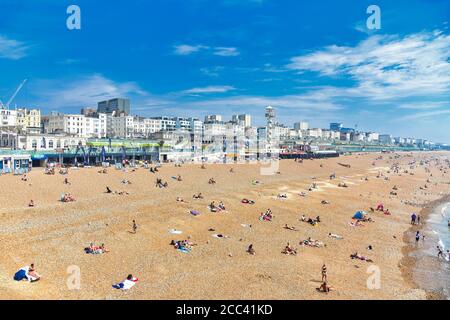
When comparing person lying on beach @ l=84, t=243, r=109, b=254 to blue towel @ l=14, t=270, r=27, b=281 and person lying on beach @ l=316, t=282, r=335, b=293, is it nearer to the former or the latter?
blue towel @ l=14, t=270, r=27, b=281

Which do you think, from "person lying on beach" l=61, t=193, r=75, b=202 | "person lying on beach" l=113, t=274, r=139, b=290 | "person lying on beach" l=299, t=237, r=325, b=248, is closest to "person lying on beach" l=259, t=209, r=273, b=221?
"person lying on beach" l=299, t=237, r=325, b=248

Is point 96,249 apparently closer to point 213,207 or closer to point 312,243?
point 213,207

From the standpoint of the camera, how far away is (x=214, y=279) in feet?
54.1

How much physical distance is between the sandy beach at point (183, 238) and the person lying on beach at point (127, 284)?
0.24m

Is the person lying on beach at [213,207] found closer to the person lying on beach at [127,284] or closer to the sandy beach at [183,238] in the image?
the sandy beach at [183,238]

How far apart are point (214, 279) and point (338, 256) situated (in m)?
8.73

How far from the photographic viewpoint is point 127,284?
14.9 meters

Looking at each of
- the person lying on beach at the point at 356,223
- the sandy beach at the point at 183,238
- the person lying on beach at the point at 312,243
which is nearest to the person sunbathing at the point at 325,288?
the sandy beach at the point at 183,238

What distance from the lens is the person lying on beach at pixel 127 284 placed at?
14703 mm

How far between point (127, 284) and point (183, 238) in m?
7.49
